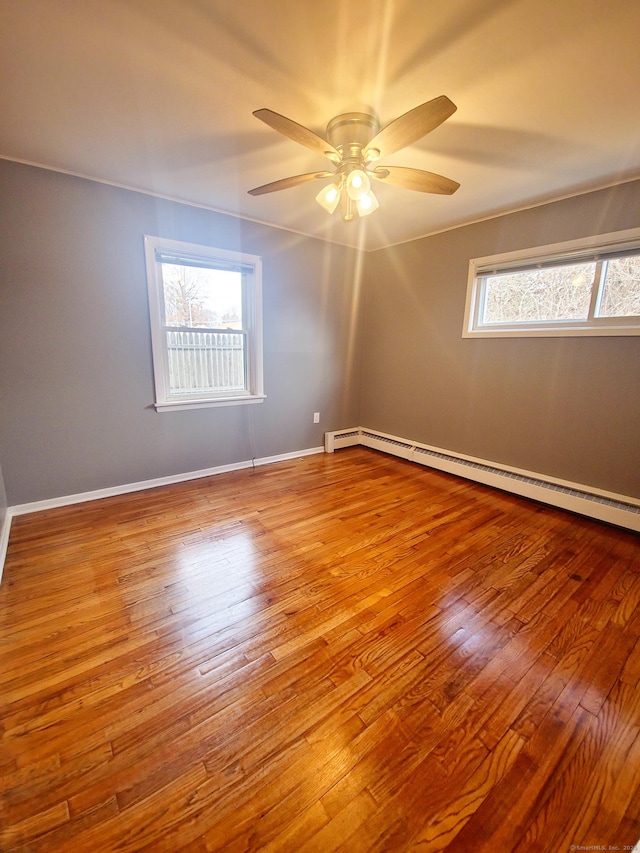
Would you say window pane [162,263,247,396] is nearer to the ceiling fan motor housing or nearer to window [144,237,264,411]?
window [144,237,264,411]

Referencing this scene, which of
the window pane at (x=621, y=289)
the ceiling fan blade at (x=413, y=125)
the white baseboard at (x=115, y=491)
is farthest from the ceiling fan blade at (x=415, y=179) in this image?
the white baseboard at (x=115, y=491)

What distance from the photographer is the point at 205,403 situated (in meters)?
3.15

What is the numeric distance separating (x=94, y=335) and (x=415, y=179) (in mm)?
2456

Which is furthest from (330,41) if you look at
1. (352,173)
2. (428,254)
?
(428,254)

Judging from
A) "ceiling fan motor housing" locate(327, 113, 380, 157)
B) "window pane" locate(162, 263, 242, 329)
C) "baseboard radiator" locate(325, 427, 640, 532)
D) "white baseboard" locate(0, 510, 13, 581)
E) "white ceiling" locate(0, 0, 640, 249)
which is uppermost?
"white ceiling" locate(0, 0, 640, 249)

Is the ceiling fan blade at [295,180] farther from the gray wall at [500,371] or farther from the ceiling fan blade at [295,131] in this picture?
the gray wall at [500,371]

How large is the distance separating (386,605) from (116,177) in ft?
→ 10.8

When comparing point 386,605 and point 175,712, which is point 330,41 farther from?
point 175,712

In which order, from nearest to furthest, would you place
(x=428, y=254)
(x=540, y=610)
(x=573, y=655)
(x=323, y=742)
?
(x=323, y=742), (x=573, y=655), (x=540, y=610), (x=428, y=254)

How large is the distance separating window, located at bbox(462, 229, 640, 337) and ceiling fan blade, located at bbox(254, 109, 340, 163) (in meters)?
1.94

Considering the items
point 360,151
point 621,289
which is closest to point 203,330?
point 360,151

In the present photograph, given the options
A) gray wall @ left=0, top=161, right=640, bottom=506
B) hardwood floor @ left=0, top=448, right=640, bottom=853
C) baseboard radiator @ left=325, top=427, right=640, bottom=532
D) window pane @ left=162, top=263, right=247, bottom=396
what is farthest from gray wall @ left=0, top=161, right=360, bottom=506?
baseboard radiator @ left=325, top=427, right=640, bottom=532

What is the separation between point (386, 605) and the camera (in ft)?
5.55

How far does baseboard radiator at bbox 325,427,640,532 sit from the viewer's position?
2.43 m
